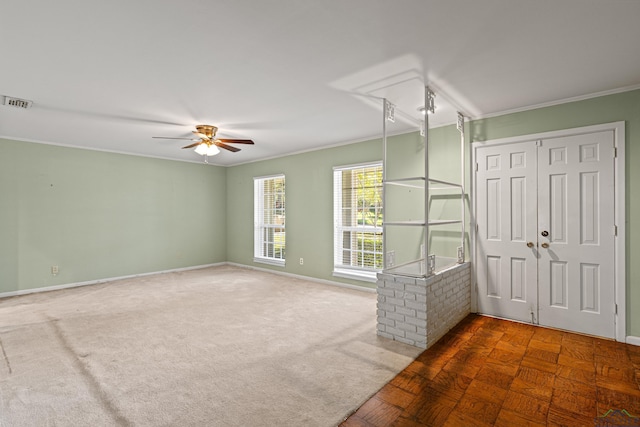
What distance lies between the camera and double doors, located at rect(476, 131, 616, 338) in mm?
3146

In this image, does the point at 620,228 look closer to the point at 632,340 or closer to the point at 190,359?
the point at 632,340

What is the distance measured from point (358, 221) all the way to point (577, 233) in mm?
2863

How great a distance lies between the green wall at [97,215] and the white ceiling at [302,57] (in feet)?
4.80

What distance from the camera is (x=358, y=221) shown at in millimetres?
5254

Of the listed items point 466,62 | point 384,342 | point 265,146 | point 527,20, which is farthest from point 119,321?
point 527,20

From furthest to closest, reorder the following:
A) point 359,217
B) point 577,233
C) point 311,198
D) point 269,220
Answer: point 269,220
point 311,198
point 359,217
point 577,233

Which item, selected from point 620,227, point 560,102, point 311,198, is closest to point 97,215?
point 311,198

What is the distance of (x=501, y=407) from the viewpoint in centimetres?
206

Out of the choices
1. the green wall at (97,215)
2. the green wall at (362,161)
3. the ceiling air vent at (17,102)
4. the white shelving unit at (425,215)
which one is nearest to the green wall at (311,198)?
the green wall at (362,161)

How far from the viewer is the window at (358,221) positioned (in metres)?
5.05

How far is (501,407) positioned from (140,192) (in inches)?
258

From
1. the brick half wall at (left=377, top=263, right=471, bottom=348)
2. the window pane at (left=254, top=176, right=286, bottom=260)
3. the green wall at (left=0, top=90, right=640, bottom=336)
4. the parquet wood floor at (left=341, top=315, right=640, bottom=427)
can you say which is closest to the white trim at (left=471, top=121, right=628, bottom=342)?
the green wall at (left=0, top=90, right=640, bottom=336)

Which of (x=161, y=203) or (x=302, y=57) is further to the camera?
(x=161, y=203)

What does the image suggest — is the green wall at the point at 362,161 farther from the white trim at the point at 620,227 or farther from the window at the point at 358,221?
the window at the point at 358,221
